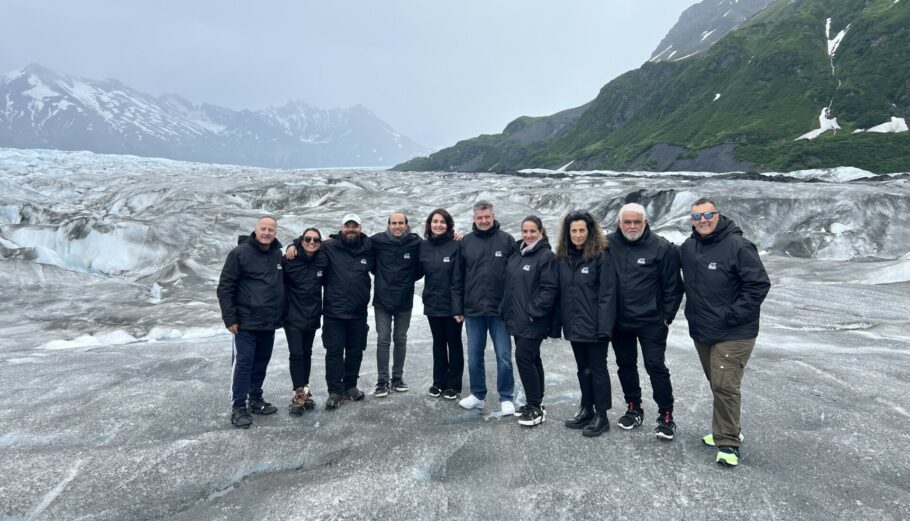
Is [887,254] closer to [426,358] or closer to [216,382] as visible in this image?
[426,358]

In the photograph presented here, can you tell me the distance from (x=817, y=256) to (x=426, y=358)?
20829mm

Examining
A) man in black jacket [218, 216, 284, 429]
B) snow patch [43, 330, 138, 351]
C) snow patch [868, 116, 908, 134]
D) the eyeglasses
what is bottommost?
snow patch [43, 330, 138, 351]

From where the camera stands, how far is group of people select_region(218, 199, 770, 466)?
4.92 metres

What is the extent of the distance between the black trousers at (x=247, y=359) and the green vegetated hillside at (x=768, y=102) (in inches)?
2586

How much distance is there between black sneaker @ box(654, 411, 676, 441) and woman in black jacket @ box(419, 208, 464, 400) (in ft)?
8.24

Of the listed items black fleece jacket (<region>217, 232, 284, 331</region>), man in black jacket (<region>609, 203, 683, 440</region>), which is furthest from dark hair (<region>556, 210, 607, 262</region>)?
black fleece jacket (<region>217, 232, 284, 331</region>)

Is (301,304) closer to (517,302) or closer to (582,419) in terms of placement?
(517,302)

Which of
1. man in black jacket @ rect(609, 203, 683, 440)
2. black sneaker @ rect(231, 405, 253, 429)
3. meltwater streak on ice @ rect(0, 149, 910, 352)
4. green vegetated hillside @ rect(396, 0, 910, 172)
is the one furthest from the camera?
green vegetated hillside @ rect(396, 0, 910, 172)

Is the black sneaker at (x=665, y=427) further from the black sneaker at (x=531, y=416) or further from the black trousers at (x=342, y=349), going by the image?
the black trousers at (x=342, y=349)

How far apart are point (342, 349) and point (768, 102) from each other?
104 meters

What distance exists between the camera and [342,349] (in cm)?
669

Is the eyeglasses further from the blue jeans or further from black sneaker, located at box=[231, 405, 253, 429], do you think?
black sneaker, located at box=[231, 405, 253, 429]

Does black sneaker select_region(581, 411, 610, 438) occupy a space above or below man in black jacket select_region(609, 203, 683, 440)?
below

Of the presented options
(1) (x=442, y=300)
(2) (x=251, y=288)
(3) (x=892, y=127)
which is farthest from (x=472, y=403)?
(3) (x=892, y=127)
